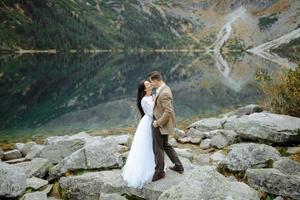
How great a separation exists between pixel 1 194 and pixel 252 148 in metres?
7.59

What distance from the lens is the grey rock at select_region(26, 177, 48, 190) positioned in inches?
490

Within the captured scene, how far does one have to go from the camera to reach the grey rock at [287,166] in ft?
37.3

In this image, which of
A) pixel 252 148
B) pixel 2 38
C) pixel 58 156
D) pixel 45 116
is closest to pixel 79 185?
pixel 58 156

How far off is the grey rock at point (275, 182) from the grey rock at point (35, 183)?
6.40 meters

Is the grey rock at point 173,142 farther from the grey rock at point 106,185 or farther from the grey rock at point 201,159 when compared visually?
the grey rock at point 106,185

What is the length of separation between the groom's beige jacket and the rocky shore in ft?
5.13

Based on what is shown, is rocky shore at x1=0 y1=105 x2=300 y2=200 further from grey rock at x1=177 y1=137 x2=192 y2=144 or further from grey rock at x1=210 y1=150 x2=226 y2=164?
grey rock at x1=177 y1=137 x2=192 y2=144

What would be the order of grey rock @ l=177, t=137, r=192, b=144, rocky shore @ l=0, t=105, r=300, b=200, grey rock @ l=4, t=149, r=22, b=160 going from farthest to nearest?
grey rock @ l=4, t=149, r=22, b=160, grey rock @ l=177, t=137, r=192, b=144, rocky shore @ l=0, t=105, r=300, b=200

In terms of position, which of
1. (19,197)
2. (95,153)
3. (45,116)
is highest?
Result: (95,153)

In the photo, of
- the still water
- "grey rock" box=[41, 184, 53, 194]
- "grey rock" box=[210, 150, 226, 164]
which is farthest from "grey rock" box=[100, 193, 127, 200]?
the still water

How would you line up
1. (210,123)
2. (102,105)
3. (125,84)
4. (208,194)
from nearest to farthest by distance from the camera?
(208,194) → (210,123) → (102,105) → (125,84)

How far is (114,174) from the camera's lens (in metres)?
12.5

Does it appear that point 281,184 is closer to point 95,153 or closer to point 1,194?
point 95,153

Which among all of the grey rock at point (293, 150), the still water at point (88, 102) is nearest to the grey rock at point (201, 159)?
the grey rock at point (293, 150)
